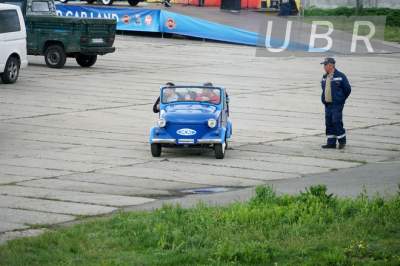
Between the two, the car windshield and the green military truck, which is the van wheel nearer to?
the green military truck

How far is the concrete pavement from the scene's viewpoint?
1661cm

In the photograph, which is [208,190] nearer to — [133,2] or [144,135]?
[144,135]

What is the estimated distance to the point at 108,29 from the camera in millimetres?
37500

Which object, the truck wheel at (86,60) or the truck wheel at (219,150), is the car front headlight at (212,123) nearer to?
the truck wheel at (219,150)

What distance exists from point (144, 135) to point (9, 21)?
419 inches

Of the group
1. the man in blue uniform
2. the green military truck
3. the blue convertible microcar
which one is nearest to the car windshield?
the blue convertible microcar

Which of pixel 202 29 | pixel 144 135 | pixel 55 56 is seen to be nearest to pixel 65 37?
pixel 55 56

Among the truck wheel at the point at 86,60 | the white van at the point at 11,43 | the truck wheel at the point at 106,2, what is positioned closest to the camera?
the white van at the point at 11,43

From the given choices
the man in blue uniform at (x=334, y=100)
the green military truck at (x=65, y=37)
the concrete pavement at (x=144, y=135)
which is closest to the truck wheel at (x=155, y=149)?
the concrete pavement at (x=144, y=135)

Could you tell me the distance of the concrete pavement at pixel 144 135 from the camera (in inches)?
654

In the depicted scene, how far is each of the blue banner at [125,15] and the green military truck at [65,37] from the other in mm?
14741

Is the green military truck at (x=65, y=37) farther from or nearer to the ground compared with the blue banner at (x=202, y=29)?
farther from the ground

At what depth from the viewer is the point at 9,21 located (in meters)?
32.1

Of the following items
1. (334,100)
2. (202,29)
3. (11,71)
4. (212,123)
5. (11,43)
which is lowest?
(202,29)
